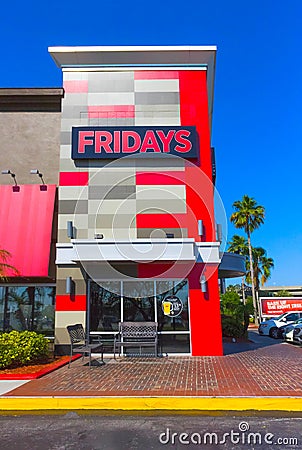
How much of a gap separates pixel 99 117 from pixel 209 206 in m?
5.31

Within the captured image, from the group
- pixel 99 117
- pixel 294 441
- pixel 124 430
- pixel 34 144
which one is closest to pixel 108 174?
pixel 99 117

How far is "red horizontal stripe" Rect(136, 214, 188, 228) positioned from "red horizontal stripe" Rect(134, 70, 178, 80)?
213 inches

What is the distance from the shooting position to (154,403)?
640 centimetres

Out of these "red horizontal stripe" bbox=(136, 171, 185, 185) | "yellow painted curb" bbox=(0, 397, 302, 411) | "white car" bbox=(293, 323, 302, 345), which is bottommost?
"yellow painted curb" bbox=(0, 397, 302, 411)

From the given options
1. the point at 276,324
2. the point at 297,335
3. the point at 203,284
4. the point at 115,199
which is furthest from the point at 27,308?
the point at 276,324

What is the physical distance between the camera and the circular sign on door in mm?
12094

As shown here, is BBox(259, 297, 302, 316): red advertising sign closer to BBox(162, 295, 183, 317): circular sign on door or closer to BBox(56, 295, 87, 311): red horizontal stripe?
BBox(162, 295, 183, 317): circular sign on door

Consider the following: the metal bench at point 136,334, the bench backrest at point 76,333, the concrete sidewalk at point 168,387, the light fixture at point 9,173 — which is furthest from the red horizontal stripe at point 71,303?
the light fixture at point 9,173

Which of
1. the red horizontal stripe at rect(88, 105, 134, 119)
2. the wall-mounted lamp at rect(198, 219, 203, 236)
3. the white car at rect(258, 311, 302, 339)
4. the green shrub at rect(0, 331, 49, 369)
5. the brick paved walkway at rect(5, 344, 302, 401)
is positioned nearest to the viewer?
the brick paved walkway at rect(5, 344, 302, 401)

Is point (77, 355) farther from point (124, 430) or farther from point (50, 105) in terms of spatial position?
point (50, 105)

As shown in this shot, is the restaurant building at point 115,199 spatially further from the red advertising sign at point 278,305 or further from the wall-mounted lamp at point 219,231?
the red advertising sign at point 278,305

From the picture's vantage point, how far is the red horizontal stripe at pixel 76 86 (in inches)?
545

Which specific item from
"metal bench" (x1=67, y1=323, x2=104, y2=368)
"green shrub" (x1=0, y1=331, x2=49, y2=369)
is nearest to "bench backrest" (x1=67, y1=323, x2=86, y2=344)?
"metal bench" (x1=67, y1=323, x2=104, y2=368)

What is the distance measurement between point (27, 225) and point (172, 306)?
18.7 feet
